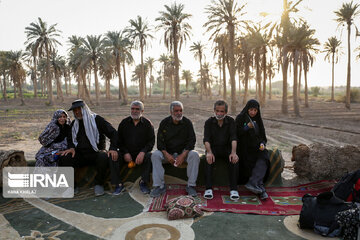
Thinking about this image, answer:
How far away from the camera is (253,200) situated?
368 cm

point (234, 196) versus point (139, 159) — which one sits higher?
point (139, 159)

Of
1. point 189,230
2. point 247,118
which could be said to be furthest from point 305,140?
point 189,230

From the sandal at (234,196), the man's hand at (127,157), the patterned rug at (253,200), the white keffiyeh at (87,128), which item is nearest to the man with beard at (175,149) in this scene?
the patterned rug at (253,200)

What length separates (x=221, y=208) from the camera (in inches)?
133

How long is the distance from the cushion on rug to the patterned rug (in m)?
0.17

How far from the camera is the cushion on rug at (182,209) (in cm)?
312

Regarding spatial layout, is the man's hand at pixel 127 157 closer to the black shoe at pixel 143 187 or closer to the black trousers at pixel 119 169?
the black trousers at pixel 119 169

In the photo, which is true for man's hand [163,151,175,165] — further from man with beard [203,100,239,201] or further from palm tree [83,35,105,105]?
palm tree [83,35,105,105]

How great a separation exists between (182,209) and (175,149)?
127cm

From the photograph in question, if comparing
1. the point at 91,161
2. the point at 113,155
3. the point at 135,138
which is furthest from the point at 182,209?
the point at 91,161

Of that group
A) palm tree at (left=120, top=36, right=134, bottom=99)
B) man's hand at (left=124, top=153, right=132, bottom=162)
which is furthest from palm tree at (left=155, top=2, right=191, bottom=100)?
man's hand at (left=124, top=153, right=132, bottom=162)

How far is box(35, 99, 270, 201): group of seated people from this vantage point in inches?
Result: 157

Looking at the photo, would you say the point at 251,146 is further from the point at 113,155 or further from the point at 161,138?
the point at 113,155

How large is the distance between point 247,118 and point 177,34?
2440 cm
